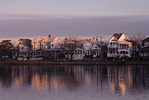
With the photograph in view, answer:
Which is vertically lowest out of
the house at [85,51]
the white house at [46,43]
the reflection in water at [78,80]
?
the reflection in water at [78,80]

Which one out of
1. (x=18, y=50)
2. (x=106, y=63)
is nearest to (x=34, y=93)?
(x=106, y=63)

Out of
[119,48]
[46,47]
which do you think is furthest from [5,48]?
[119,48]

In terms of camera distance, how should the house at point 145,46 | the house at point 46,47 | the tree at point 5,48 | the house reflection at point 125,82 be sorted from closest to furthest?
the house reflection at point 125,82, the house at point 145,46, the tree at point 5,48, the house at point 46,47

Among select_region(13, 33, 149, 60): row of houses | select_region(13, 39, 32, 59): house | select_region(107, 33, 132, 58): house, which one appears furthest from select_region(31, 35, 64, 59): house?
select_region(107, 33, 132, 58): house

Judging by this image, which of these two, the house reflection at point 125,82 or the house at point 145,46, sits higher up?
the house at point 145,46

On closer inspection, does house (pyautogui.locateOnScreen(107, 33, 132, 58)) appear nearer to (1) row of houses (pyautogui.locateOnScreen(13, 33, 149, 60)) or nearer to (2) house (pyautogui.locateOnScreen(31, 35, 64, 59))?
(1) row of houses (pyautogui.locateOnScreen(13, 33, 149, 60))

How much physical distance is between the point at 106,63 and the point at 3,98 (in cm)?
4993

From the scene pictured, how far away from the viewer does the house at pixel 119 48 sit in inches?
3387

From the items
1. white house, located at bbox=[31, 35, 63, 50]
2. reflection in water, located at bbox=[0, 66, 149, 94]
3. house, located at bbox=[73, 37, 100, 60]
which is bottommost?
reflection in water, located at bbox=[0, 66, 149, 94]

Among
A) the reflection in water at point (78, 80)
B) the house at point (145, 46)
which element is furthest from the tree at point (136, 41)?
the reflection in water at point (78, 80)

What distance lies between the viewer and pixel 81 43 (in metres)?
97.1

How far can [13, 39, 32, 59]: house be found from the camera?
10589cm

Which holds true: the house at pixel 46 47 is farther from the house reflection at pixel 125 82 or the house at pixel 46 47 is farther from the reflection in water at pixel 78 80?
the house reflection at pixel 125 82

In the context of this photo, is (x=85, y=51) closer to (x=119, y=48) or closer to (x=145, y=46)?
(x=119, y=48)
